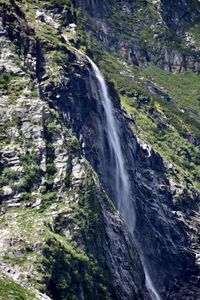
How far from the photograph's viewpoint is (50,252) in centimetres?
6906

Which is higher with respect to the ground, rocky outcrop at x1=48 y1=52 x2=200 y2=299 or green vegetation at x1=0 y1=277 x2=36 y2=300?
green vegetation at x1=0 y1=277 x2=36 y2=300

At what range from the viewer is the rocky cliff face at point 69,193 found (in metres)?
69.9

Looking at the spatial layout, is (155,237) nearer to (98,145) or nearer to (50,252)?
(98,145)

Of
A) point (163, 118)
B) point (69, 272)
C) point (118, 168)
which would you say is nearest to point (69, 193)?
point (69, 272)

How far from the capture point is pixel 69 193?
80.1m

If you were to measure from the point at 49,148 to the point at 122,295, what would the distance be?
742 inches

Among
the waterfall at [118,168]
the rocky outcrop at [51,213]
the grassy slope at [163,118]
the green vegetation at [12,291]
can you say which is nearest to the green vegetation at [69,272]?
the rocky outcrop at [51,213]

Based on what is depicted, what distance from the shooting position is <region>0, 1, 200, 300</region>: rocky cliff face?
69.9 meters

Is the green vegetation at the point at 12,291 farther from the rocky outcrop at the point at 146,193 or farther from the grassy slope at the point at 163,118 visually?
the grassy slope at the point at 163,118

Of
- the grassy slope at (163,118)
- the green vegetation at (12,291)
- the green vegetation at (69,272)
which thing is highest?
the green vegetation at (12,291)

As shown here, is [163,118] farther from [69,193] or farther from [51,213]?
[51,213]

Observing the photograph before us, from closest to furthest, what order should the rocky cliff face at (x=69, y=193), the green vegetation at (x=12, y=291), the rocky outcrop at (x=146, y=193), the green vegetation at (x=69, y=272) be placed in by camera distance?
the green vegetation at (x=12, y=291)
the green vegetation at (x=69, y=272)
the rocky cliff face at (x=69, y=193)
the rocky outcrop at (x=146, y=193)

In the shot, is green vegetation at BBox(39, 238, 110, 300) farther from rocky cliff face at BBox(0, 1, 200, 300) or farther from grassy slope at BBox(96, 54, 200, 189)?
grassy slope at BBox(96, 54, 200, 189)

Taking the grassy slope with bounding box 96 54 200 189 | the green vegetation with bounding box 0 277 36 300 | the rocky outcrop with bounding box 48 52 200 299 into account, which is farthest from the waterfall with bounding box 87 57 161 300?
the green vegetation with bounding box 0 277 36 300
